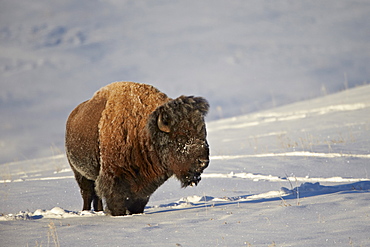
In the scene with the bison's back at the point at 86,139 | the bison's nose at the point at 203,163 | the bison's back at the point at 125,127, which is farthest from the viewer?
the bison's back at the point at 86,139

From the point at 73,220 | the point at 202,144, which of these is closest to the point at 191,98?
the point at 202,144

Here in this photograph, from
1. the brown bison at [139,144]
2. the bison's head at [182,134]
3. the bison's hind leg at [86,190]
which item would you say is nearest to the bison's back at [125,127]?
the brown bison at [139,144]

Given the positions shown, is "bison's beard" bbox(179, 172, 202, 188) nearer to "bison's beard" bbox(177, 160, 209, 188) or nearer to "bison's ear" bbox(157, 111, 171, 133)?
"bison's beard" bbox(177, 160, 209, 188)

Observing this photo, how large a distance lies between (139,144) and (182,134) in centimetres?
70

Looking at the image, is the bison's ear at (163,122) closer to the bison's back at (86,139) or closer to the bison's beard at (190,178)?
the bison's beard at (190,178)

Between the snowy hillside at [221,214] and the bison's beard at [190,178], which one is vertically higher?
the bison's beard at [190,178]

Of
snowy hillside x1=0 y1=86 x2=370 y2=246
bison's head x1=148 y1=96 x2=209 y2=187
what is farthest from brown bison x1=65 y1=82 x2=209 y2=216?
snowy hillside x1=0 y1=86 x2=370 y2=246

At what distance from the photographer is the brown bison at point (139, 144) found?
5.91 m

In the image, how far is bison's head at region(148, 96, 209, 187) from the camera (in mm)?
5816

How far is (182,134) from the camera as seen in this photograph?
593cm

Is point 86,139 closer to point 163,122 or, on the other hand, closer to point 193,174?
point 163,122

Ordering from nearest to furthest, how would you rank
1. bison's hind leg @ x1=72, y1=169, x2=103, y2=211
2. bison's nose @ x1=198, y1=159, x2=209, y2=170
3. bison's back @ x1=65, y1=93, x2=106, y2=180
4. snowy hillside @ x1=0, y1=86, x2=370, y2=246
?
snowy hillside @ x1=0, y1=86, x2=370, y2=246
bison's nose @ x1=198, y1=159, x2=209, y2=170
bison's back @ x1=65, y1=93, x2=106, y2=180
bison's hind leg @ x1=72, y1=169, x2=103, y2=211

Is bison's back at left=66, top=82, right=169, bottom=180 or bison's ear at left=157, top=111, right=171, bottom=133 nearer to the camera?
bison's ear at left=157, top=111, right=171, bottom=133

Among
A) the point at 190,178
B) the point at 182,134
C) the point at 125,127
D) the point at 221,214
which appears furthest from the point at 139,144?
the point at 221,214
